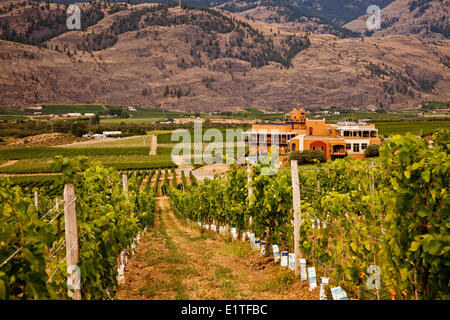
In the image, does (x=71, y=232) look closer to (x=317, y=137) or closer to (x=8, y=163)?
(x=317, y=137)

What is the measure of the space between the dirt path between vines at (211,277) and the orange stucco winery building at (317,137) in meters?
41.7

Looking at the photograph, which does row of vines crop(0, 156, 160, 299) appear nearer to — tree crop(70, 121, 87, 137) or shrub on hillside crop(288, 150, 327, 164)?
shrub on hillside crop(288, 150, 327, 164)

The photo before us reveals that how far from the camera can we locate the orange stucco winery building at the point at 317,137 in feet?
184

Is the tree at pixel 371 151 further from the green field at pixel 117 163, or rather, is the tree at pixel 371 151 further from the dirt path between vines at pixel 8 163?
the dirt path between vines at pixel 8 163

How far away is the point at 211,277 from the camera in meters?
7.48

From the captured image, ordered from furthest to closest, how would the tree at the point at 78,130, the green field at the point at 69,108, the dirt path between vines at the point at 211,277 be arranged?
1. the green field at the point at 69,108
2. the tree at the point at 78,130
3. the dirt path between vines at the point at 211,277

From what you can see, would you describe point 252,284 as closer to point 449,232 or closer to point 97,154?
point 449,232

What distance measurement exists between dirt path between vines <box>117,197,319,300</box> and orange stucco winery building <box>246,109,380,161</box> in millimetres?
41693

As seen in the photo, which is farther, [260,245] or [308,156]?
[308,156]

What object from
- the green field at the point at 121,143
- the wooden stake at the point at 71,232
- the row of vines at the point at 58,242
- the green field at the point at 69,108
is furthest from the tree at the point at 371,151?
the green field at the point at 69,108

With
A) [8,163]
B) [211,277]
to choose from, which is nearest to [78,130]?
[8,163]

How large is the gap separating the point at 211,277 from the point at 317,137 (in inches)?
2148

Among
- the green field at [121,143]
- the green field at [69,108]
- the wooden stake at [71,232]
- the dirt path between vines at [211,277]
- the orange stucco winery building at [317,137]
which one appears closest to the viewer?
the wooden stake at [71,232]
